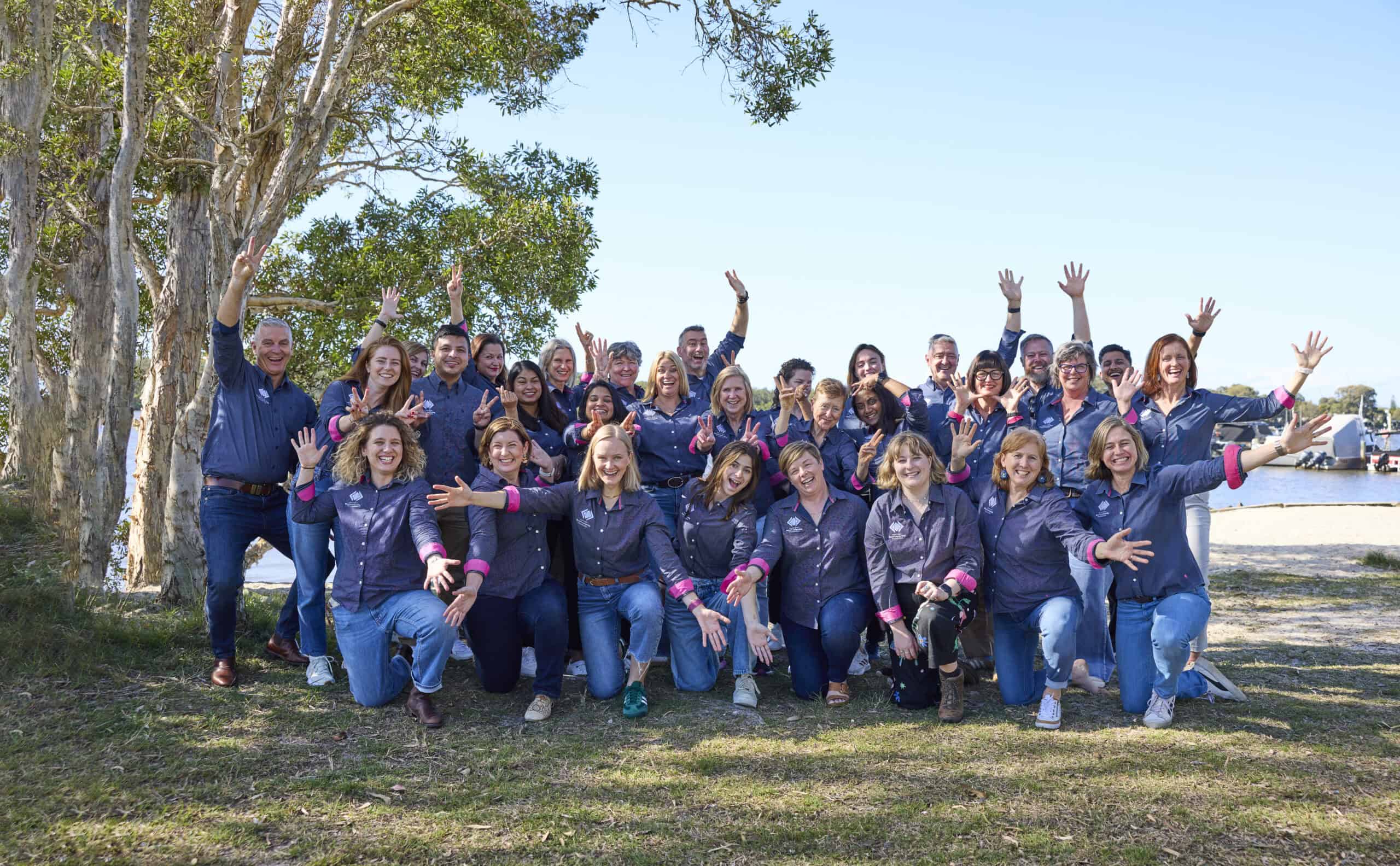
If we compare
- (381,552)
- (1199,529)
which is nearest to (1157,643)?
(1199,529)

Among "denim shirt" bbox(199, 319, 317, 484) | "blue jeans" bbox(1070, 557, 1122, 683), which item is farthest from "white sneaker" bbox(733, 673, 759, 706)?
"denim shirt" bbox(199, 319, 317, 484)

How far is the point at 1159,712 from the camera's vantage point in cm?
481

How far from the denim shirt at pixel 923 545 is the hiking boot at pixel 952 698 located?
400 millimetres

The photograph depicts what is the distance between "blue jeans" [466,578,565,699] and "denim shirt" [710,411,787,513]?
136cm

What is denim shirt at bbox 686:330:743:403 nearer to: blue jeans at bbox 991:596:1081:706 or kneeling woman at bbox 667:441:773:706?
kneeling woman at bbox 667:441:773:706

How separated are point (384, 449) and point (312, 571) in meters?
0.90

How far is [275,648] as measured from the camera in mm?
5652

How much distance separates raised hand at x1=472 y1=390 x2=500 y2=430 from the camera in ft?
18.7

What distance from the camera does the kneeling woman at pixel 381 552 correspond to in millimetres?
4875

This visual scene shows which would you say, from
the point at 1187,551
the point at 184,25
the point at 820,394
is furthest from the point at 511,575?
the point at 184,25

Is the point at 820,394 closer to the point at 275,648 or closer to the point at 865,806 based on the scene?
the point at 865,806

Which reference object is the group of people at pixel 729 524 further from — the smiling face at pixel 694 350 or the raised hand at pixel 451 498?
the smiling face at pixel 694 350

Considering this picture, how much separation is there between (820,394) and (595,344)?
5.49 feet

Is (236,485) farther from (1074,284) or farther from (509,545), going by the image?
(1074,284)
